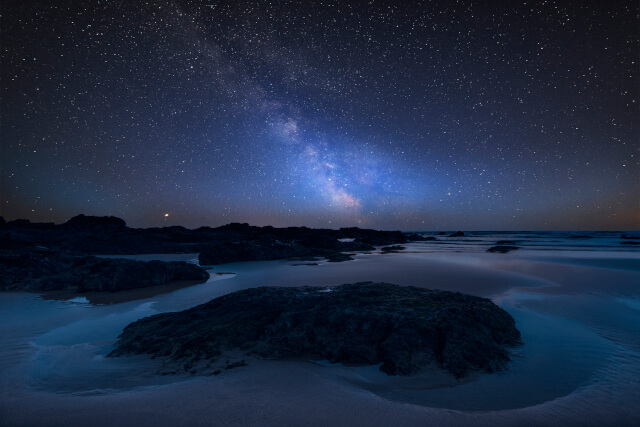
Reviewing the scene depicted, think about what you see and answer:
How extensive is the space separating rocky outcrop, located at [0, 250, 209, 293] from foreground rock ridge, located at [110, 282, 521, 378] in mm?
5168

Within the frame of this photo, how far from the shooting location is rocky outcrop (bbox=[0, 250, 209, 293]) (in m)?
8.55

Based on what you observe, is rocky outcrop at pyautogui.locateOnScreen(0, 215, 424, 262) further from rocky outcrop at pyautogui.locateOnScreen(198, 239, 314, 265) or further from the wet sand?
the wet sand

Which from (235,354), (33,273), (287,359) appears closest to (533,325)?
(287,359)

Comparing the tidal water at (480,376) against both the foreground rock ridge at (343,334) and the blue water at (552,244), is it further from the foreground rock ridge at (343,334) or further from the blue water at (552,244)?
the blue water at (552,244)

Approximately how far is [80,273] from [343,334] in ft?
30.6

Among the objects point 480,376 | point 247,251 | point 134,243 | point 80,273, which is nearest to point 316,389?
point 480,376

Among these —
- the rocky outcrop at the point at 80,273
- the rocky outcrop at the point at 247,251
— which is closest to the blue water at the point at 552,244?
the rocky outcrop at the point at 247,251

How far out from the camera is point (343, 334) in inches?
147

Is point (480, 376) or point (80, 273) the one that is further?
point (80, 273)

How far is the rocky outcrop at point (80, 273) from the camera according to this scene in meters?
8.55

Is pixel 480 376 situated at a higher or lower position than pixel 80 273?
lower

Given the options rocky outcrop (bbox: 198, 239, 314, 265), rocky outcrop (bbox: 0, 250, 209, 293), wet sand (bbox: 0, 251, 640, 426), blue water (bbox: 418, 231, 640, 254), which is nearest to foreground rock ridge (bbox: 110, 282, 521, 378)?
wet sand (bbox: 0, 251, 640, 426)

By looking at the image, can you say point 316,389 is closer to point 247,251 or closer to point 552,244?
point 247,251

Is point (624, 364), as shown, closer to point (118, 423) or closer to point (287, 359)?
point (287, 359)
